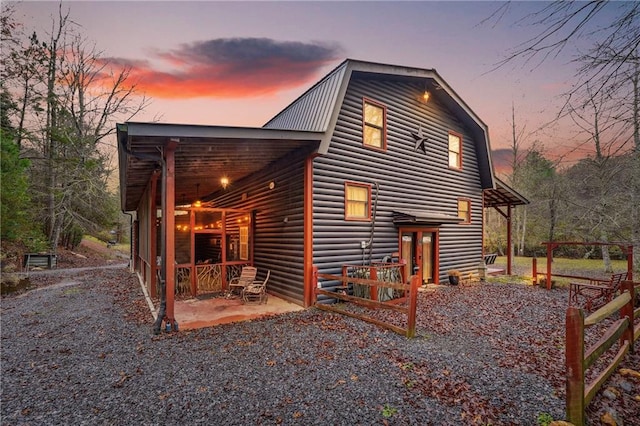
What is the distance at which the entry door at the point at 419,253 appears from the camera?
33.7 ft

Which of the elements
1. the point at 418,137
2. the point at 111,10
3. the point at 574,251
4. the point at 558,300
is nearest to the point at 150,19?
the point at 111,10

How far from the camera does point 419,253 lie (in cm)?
1052

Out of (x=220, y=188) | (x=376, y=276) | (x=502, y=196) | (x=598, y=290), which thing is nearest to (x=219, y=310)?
(x=376, y=276)

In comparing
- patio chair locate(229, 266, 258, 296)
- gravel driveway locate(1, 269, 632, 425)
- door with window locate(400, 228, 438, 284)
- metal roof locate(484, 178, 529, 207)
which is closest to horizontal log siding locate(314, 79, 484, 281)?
door with window locate(400, 228, 438, 284)

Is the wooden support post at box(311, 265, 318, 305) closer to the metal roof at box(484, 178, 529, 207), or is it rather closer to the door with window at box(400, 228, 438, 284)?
the door with window at box(400, 228, 438, 284)

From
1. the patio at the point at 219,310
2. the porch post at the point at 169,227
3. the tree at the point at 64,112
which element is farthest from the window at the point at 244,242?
the tree at the point at 64,112

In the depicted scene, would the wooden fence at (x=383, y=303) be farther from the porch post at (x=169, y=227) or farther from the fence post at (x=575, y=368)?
the porch post at (x=169, y=227)

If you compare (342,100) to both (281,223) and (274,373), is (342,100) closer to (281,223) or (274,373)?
(281,223)

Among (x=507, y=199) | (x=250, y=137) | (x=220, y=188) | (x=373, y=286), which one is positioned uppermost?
(x=250, y=137)

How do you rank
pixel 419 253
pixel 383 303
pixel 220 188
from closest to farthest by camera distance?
pixel 383 303
pixel 419 253
pixel 220 188

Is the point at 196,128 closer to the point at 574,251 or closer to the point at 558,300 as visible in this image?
the point at 558,300

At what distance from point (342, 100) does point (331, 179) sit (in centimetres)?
214

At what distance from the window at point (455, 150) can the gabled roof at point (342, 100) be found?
2.69ft

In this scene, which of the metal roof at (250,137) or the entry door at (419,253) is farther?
the entry door at (419,253)
